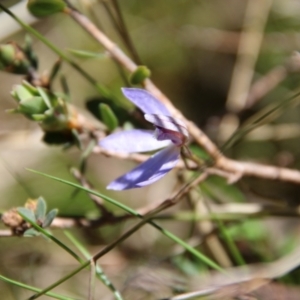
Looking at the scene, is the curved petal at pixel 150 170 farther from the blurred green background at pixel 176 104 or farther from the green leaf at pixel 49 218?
the blurred green background at pixel 176 104

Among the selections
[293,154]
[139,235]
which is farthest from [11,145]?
[293,154]

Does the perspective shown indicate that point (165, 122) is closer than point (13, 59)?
Yes

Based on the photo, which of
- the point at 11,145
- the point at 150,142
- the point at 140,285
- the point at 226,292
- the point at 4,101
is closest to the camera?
the point at 150,142

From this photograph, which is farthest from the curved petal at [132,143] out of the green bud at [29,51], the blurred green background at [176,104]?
the blurred green background at [176,104]

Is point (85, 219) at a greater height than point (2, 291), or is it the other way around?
point (85, 219)

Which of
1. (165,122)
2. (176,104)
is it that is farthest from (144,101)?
(176,104)

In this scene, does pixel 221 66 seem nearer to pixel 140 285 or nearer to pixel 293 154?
pixel 293 154

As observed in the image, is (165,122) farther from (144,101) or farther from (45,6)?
(45,6)
